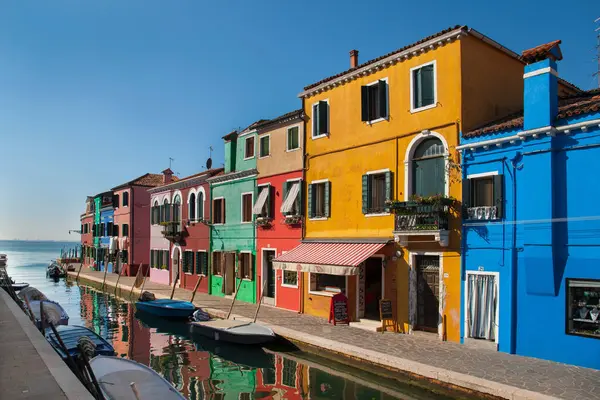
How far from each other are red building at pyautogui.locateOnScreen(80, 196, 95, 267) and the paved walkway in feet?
141

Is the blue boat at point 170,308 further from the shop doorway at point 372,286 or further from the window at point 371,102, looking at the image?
the window at point 371,102

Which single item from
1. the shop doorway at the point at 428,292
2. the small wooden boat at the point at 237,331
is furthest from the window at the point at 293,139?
the shop doorway at the point at 428,292

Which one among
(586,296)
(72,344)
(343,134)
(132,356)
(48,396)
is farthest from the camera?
(343,134)

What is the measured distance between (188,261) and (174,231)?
2178 mm

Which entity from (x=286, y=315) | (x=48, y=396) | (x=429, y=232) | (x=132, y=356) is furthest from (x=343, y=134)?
(x=48, y=396)

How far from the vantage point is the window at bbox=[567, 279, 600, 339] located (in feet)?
37.5

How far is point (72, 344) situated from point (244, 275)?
11.7 meters

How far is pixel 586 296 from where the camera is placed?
11672 millimetres

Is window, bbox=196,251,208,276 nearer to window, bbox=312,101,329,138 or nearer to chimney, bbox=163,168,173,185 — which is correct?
chimney, bbox=163,168,173,185

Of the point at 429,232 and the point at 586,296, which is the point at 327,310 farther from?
the point at 586,296

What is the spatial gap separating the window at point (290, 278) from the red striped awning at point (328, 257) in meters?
1.41

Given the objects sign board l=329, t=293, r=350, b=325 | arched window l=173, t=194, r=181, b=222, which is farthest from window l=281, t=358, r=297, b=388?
arched window l=173, t=194, r=181, b=222

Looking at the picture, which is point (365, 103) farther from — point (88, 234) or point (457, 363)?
point (88, 234)

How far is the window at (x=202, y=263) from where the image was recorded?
28084 mm
